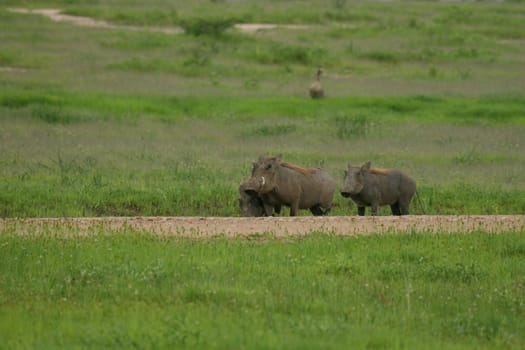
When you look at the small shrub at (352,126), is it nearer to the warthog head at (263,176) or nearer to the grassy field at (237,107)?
the grassy field at (237,107)

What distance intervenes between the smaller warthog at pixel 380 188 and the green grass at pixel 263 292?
3.78 m

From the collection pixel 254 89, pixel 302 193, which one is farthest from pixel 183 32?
pixel 302 193

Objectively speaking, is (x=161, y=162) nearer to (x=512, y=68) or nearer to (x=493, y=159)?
(x=493, y=159)

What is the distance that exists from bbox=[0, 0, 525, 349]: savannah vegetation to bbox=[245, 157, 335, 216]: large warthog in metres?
0.90

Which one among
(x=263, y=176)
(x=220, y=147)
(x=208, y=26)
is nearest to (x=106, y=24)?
(x=208, y=26)

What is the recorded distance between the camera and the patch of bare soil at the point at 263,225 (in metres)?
13.4

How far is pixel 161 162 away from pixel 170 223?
605 cm

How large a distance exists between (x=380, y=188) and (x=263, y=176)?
2095mm

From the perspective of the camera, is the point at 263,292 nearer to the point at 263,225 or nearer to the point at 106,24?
the point at 263,225

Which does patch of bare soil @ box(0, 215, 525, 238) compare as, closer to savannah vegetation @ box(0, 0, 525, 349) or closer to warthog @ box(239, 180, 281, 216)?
savannah vegetation @ box(0, 0, 525, 349)

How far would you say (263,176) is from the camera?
15.9 meters

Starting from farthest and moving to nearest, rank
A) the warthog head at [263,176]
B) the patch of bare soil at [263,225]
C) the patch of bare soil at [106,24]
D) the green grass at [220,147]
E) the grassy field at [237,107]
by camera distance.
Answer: the patch of bare soil at [106,24] < the grassy field at [237,107] < the green grass at [220,147] < the warthog head at [263,176] < the patch of bare soil at [263,225]

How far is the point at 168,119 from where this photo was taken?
2536cm

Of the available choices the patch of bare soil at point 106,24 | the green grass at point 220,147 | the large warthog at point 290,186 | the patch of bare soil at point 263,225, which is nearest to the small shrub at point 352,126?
the green grass at point 220,147
